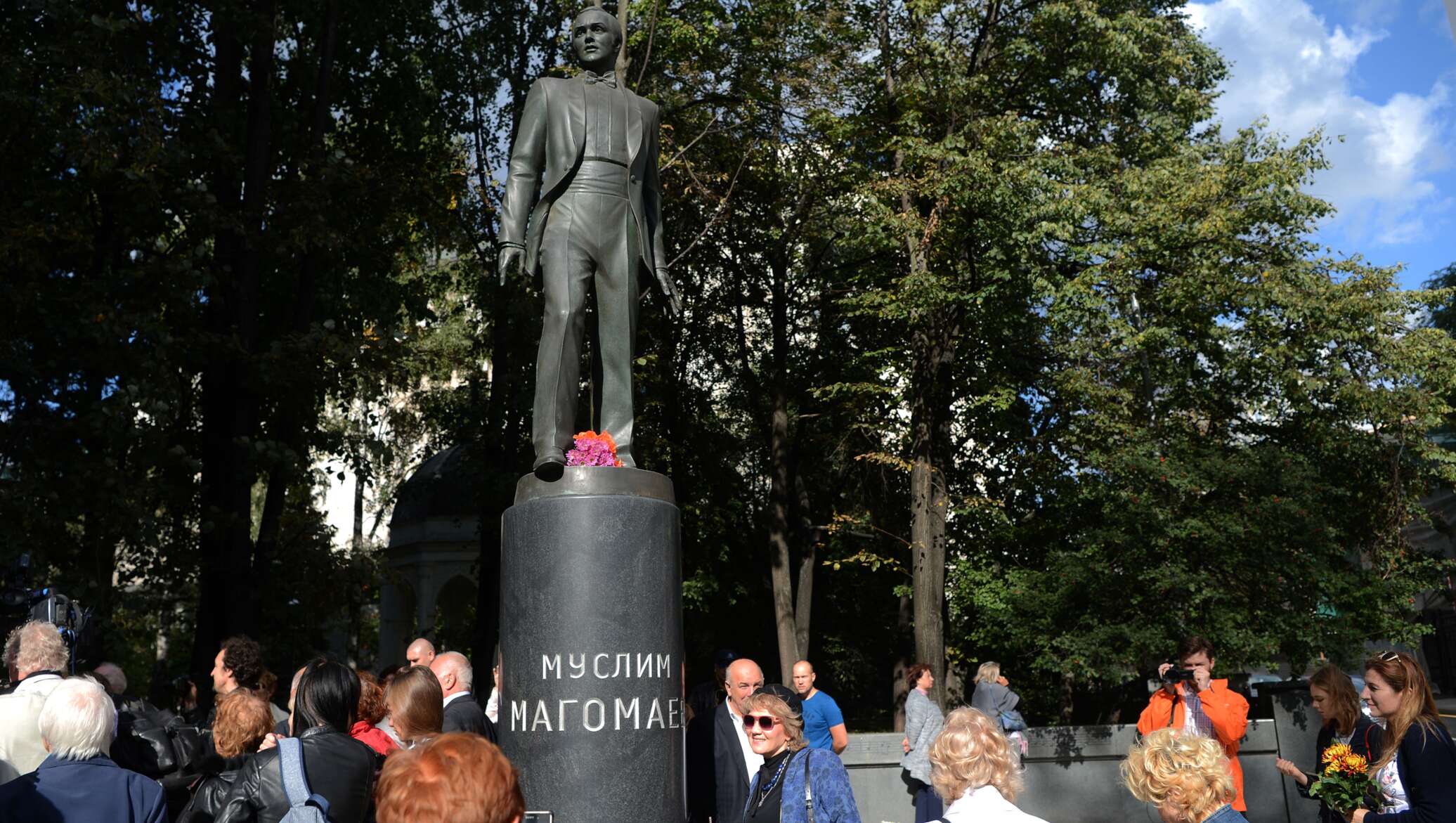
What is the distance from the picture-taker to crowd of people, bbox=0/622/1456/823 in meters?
3.87

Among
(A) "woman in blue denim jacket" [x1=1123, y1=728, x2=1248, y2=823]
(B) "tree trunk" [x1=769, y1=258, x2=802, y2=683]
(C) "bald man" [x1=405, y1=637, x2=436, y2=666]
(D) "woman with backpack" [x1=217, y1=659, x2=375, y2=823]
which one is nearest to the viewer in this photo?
(A) "woman in blue denim jacket" [x1=1123, y1=728, x2=1248, y2=823]

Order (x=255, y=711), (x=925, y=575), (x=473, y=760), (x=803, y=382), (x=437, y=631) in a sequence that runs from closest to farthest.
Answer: (x=473, y=760) → (x=255, y=711) → (x=925, y=575) → (x=803, y=382) → (x=437, y=631)

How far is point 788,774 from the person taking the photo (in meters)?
5.02

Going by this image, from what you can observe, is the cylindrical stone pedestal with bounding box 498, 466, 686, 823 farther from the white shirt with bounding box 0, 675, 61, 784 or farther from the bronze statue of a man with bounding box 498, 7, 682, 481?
the white shirt with bounding box 0, 675, 61, 784

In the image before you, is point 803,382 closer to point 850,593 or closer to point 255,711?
point 850,593

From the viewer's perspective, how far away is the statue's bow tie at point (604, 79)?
790cm

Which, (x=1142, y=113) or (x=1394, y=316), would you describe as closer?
(x=1394, y=316)

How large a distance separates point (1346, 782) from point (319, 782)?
3.76 metres

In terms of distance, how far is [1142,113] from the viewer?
23.2m

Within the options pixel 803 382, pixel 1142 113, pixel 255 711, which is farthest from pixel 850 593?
pixel 255 711

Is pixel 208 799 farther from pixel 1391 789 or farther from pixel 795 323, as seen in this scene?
pixel 795 323

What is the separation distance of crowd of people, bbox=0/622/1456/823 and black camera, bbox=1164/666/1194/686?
0.69 metres

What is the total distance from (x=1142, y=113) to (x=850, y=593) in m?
11.5

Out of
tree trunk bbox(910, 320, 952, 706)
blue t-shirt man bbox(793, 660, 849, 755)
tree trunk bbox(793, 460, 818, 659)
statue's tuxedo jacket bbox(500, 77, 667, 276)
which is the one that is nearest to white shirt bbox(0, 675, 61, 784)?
statue's tuxedo jacket bbox(500, 77, 667, 276)
